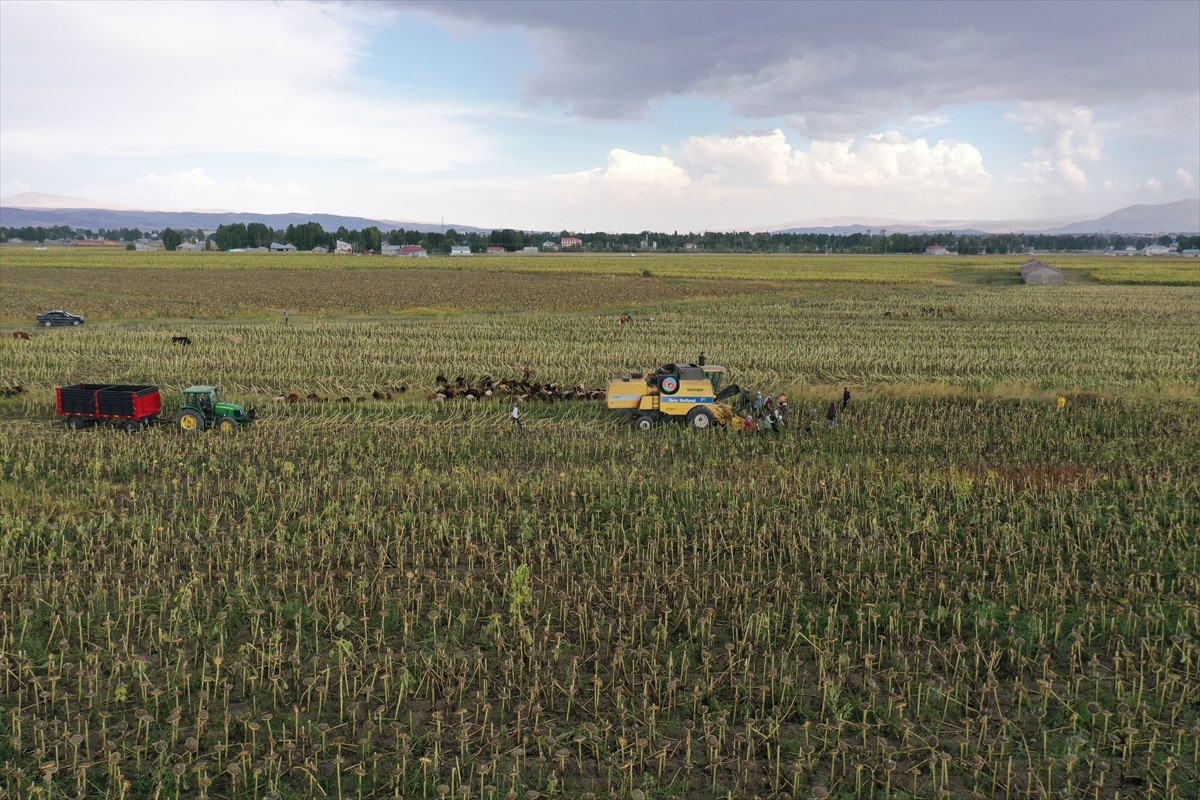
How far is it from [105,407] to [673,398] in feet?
44.9

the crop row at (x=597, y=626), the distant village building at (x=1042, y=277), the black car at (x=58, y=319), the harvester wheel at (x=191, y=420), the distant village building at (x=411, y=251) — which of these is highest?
the distant village building at (x=411, y=251)

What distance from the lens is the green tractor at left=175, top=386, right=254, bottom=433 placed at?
20.0 metres

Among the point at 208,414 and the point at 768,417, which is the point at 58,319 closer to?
the point at 208,414

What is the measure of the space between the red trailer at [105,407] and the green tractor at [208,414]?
2.71 feet

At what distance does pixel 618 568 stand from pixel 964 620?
15.1ft

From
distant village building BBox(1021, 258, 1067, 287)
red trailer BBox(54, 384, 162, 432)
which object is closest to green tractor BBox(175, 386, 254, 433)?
red trailer BBox(54, 384, 162, 432)

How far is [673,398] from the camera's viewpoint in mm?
20625

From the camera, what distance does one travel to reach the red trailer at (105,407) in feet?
64.5

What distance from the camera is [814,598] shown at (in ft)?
37.1

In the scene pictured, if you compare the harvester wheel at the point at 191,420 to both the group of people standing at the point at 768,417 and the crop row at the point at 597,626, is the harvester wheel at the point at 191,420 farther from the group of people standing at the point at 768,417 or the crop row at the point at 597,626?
the group of people standing at the point at 768,417

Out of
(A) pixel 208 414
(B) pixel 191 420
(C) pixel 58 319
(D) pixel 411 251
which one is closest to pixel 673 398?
(A) pixel 208 414

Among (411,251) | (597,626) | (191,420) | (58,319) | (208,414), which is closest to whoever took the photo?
(597,626)

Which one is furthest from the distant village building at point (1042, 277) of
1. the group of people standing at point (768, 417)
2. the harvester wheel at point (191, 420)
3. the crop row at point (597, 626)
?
the harvester wheel at point (191, 420)

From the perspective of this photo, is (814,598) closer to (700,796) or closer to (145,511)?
(700,796)
